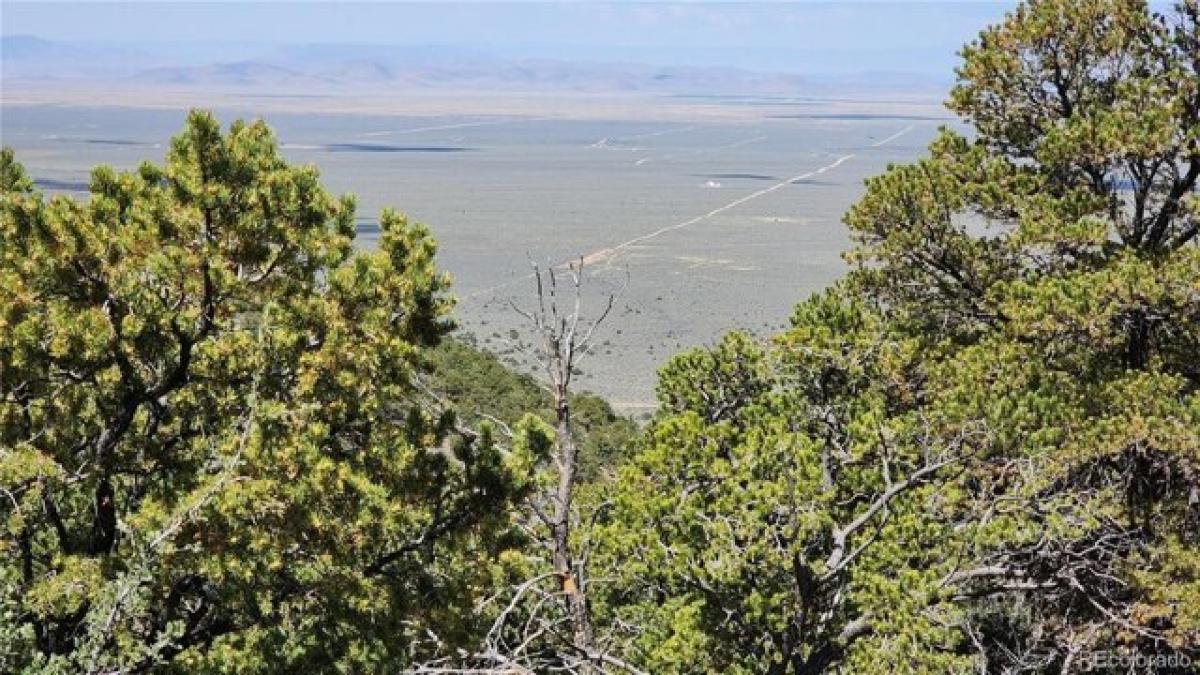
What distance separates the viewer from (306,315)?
876 cm

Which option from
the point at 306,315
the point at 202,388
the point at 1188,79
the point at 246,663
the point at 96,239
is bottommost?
Answer: the point at 246,663

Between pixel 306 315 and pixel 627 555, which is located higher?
pixel 306 315

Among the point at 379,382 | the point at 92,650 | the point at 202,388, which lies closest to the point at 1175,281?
the point at 379,382

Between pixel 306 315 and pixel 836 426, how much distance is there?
5026 mm

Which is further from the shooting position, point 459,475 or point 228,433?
point 459,475

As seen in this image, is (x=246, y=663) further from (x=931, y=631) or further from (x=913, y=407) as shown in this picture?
(x=913, y=407)

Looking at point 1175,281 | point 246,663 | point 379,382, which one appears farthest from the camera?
point 1175,281

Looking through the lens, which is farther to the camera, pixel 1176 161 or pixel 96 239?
pixel 1176 161

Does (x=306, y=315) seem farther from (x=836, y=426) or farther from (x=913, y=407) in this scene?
(x=913, y=407)

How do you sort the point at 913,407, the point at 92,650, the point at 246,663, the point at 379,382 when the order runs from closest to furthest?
the point at 92,650 → the point at 246,663 → the point at 379,382 → the point at 913,407

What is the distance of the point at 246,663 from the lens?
8258 millimetres

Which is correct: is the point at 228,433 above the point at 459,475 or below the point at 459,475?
above

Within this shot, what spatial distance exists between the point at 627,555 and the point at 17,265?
16.2ft

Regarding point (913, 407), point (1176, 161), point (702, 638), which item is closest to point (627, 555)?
point (702, 638)
